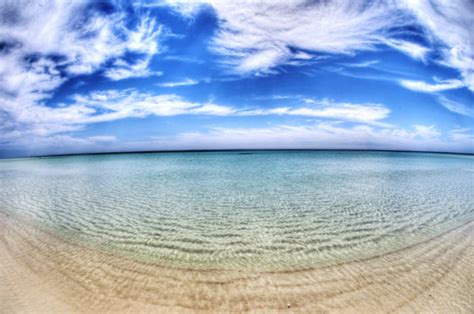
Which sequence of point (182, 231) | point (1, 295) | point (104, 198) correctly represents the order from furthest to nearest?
point (104, 198) < point (182, 231) < point (1, 295)

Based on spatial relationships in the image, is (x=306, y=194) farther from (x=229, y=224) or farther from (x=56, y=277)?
(x=56, y=277)

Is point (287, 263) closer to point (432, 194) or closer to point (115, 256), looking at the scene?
point (115, 256)

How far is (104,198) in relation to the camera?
13508mm

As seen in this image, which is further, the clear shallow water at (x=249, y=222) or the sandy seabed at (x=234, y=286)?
the clear shallow water at (x=249, y=222)

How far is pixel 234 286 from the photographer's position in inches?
189

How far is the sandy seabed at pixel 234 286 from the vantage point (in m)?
4.14

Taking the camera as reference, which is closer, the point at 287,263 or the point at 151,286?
the point at 151,286

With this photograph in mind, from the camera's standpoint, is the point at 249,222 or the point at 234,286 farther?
the point at 249,222

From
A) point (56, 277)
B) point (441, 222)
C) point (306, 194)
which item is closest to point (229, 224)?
point (56, 277)

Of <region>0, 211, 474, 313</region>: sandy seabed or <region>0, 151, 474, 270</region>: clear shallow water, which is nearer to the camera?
<region>0, 211, 474, 313</region>: sandy seabed

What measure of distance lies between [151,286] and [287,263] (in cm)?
304

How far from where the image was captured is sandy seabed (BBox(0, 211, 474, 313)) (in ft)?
13.6

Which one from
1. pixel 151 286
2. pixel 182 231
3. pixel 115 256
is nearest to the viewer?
pixel 151 286

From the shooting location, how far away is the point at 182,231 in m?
7.95
